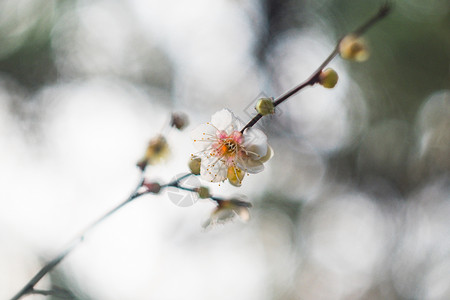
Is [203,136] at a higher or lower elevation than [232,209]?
higher

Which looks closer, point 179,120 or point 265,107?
point 265,107

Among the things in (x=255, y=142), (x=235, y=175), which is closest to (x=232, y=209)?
(x=235, y=175)

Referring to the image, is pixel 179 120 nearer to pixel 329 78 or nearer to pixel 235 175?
pixel 235 175

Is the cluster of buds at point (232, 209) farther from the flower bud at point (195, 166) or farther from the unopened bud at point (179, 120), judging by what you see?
the unopened bud at point (179, 120)

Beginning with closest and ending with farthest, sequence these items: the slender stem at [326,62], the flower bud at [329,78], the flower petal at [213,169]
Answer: the slender stem at [326,62]
the flower bud at [329,78]
the flower petal at [213,169]

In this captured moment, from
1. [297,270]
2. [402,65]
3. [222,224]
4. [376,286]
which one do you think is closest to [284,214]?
[297,270]

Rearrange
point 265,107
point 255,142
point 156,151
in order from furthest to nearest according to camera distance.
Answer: point 156,151
point 255,142
point 265,107

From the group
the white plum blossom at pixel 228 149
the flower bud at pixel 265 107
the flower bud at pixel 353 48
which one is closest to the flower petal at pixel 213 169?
the white plum blossom at pixel 228 149
